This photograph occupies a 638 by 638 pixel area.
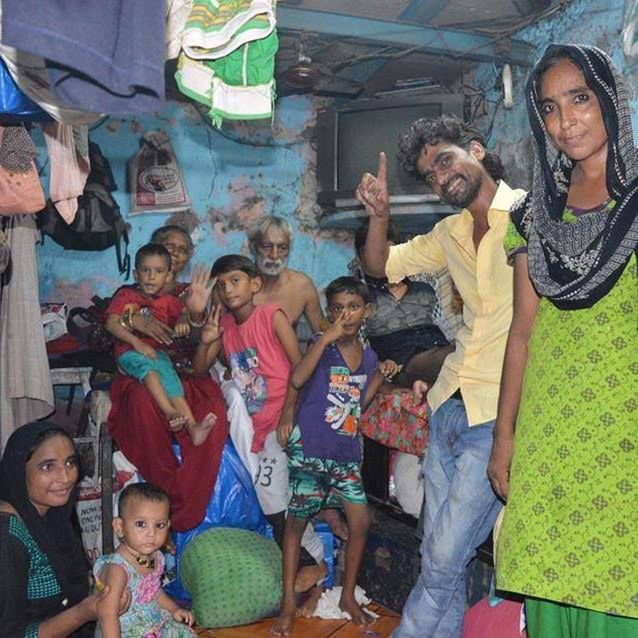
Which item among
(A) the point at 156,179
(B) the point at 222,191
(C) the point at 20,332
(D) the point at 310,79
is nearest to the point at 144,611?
(C) the point at 20,332

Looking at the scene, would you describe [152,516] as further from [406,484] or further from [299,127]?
[299,127]

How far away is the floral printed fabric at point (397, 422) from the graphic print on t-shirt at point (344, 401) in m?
0.11

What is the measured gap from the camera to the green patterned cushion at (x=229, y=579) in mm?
3520

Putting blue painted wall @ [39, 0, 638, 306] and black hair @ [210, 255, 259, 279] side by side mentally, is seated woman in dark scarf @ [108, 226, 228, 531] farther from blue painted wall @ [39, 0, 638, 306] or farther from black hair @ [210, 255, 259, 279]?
blue painted wall @ [39, 0, 638, 306]

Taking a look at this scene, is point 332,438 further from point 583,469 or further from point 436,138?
point 583,469

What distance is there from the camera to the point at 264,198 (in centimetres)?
672

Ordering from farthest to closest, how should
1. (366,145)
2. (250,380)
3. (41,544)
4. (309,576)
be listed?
(366,145) < (250,380) < (309,576) < (41,544)

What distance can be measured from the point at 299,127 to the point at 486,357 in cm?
454

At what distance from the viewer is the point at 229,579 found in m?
3.57

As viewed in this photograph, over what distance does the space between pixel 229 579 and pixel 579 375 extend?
87.6 inches

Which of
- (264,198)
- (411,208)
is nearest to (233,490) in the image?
(411,208)

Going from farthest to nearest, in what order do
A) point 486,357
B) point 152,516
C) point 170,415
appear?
1. point 170,415
2. point 152,516
3. point 486,357

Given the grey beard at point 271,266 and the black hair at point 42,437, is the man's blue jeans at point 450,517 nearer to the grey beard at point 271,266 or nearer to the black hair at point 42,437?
the black hair at point 42,437

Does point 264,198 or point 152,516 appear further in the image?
point 264,198
